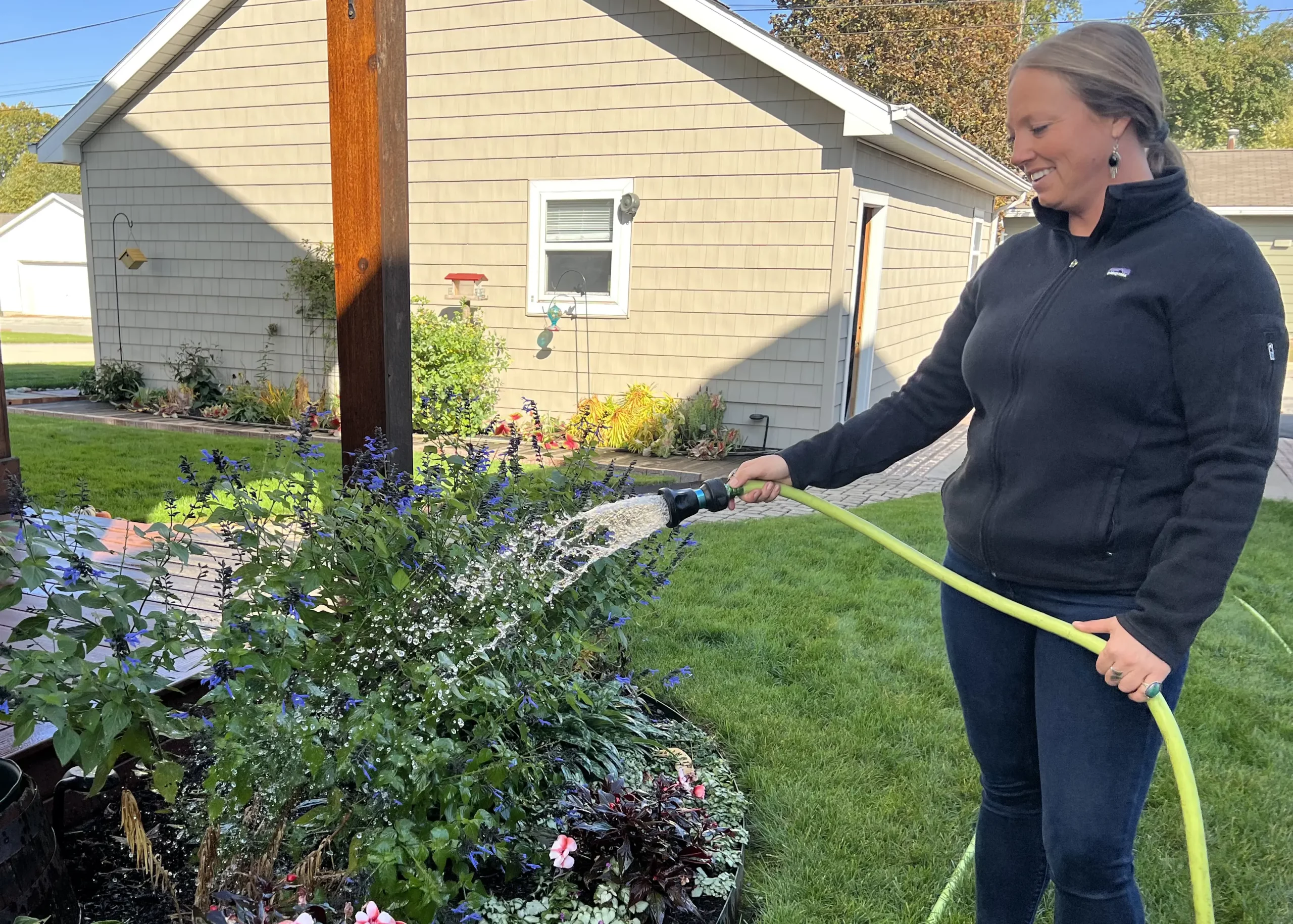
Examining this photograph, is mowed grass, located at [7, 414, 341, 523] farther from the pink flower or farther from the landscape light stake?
the pink flower

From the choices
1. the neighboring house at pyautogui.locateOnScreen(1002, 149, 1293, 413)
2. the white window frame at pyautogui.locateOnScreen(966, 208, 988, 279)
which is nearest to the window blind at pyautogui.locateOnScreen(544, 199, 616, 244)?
the white window frame at pyautogui.locateOnScreen(966, 208, 988, 279)

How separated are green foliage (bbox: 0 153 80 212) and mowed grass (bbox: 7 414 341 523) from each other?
60.7 metres

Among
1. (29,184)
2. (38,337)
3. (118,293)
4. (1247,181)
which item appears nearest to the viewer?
(118,293)

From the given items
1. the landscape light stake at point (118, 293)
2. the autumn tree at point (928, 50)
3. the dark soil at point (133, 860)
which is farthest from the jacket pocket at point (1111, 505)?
the autumn tree at point (928, 50)

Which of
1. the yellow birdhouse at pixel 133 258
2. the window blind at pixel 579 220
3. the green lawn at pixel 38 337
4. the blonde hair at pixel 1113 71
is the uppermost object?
the window blind at pixel 579 220

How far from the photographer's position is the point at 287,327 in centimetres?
967

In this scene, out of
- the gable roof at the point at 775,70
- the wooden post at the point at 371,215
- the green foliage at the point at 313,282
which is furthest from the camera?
the green foliage at the point at 313,282

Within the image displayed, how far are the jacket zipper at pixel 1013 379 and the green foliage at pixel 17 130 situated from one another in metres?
74.0

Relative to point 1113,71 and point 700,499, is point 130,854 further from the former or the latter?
point 1113,71

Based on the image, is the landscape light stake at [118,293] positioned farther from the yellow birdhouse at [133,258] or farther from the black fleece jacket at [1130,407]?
the black fleece jacket at [1130,407]

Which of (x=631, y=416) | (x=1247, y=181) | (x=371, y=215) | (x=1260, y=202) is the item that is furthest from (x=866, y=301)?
(x=1247, y=181)

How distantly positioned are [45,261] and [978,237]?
124 ft

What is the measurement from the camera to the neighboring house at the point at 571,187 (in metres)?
7.67

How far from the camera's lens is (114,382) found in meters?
10.3
